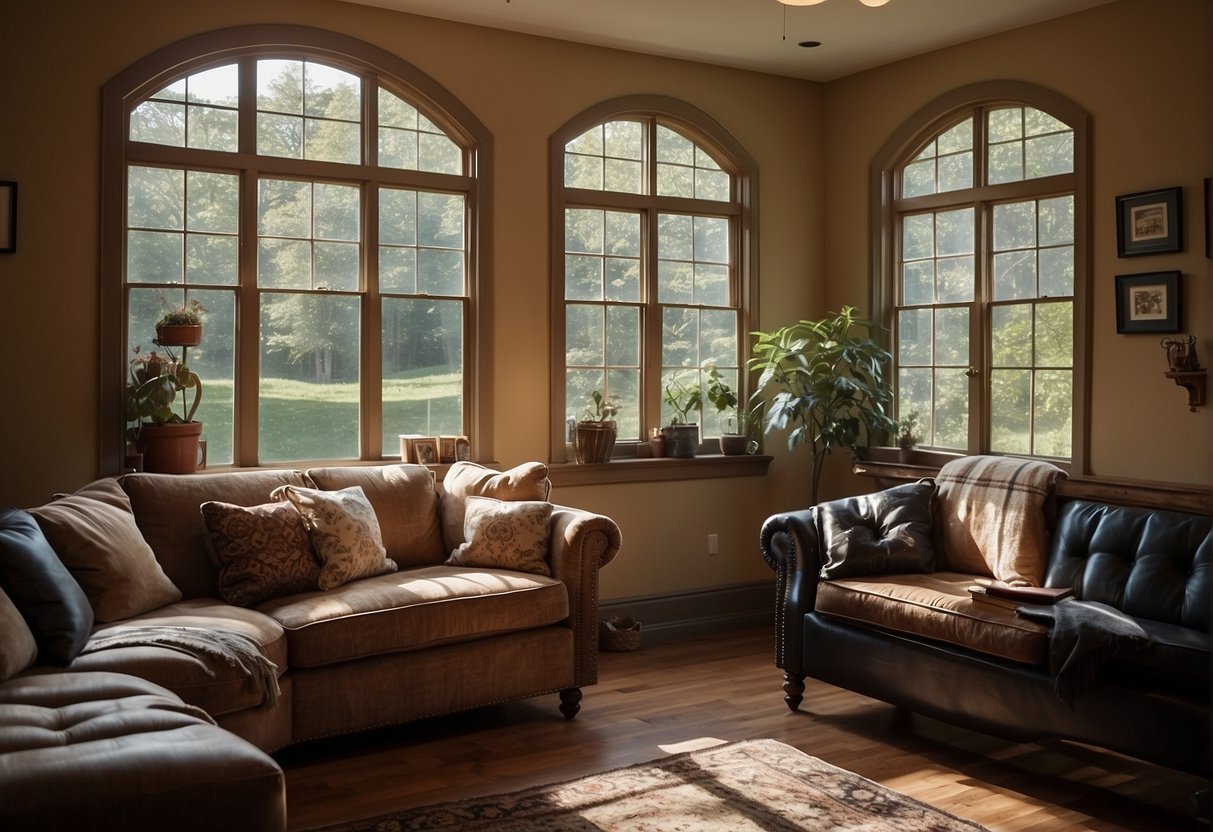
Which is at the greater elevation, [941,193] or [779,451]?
[941,193]

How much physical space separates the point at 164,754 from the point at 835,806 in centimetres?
204

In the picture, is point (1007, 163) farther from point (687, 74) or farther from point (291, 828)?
point (291, 828)

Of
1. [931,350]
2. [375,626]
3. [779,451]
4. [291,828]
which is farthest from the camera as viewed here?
[779,451]

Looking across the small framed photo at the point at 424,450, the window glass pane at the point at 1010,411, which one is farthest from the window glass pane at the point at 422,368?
the window glass pane at the point at 1010,411

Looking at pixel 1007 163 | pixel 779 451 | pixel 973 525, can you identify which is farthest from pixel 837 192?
pixel 973 525

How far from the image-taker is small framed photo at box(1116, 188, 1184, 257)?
4.57m

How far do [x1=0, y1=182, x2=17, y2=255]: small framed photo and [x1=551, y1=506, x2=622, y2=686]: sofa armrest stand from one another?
2424mm

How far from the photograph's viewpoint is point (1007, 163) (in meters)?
5.37

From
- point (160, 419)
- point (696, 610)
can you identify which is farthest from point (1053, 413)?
point (160, 419)

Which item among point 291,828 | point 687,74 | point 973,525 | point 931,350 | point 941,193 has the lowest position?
point 291,828

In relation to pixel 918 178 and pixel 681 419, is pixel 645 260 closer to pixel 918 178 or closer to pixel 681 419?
pixel 681 419

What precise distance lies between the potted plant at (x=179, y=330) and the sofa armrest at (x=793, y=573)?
8.27 feet

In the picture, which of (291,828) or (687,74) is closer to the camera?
(291,828)

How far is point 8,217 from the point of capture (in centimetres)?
417
